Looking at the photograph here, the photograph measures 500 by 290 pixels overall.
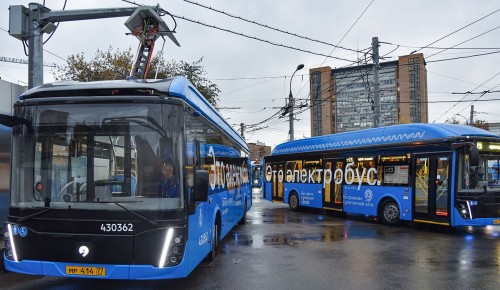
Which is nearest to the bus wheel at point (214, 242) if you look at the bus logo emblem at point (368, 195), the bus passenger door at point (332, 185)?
the bus logo emblem at point (368, 195)

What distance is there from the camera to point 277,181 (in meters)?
21.2

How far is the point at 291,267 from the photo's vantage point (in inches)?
317

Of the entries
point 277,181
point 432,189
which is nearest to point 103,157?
point 432,189

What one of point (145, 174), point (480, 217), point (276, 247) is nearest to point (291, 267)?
point (276, 247)

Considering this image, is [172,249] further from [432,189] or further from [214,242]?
[432,189]

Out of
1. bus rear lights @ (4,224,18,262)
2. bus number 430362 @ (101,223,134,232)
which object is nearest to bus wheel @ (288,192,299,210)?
bus number 430362 @ (101,223,134,232)

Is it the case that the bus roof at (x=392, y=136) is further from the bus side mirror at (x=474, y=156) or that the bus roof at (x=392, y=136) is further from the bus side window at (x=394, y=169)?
the bus side mirror at (x=474, y=156)

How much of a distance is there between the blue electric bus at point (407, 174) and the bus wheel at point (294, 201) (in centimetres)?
22

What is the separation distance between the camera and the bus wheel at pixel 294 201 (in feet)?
64.4

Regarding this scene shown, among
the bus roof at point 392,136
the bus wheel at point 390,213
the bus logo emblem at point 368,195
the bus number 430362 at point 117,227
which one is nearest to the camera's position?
the bus number 430362 at point 117,227

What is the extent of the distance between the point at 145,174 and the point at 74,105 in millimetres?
1285

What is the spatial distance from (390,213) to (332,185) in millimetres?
3301

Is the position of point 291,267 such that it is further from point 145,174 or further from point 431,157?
point 431,157

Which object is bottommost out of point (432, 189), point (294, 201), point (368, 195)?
point (294, 201)
